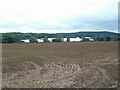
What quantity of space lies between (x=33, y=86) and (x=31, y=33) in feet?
425

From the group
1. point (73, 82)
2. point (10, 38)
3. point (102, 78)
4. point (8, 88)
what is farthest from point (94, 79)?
point (10, 38)

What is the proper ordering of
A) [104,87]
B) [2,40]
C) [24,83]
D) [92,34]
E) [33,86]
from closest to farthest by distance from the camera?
[104,87], [33,86], [24,83], [2,40], [92,34]

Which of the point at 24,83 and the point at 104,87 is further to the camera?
the point at 24,83

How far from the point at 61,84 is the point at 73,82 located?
85 cm

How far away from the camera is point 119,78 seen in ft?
50.2

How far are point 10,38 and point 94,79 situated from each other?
309ft

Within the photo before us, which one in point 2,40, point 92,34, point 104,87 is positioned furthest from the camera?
point 92,34

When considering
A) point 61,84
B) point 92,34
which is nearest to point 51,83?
point 61,84

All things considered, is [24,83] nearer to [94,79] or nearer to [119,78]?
[94,79]

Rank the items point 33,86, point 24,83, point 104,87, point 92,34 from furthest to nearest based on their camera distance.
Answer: point 92,34 < point 24,83 < point 33,86 < point 104,87

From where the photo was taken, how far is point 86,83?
14.3 m

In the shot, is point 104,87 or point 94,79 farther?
point 94,79

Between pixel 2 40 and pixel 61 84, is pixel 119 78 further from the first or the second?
pixel 2 40

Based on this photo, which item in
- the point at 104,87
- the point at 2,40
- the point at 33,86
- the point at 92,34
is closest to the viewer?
the point at 104,87
